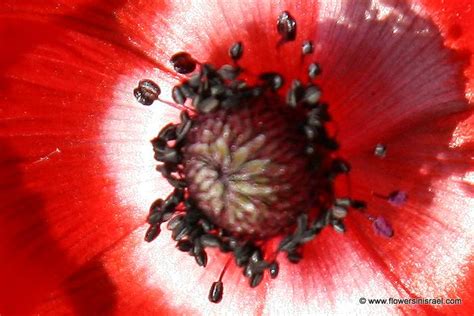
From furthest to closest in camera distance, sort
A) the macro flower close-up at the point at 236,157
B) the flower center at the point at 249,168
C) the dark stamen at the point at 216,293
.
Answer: the dark stamen at the point at 216,293 < the macro flower close-up at the point at 236,157 < the flower center at the point at 249,168

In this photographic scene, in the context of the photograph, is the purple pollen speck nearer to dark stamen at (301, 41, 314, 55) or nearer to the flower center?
the flower center

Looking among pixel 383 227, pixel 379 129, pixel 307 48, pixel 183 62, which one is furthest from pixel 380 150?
pixel 183 62

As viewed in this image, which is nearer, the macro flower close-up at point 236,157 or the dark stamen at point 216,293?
the macro flower close-up at point 236,157

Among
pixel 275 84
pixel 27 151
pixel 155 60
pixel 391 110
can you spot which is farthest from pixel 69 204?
pixel 391 110

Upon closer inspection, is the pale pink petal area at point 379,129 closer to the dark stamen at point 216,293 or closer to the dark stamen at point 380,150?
the dark stamen at point 380,150

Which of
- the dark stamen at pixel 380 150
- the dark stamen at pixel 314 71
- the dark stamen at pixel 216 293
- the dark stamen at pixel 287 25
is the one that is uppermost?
the dark stamen at pixel 287 25

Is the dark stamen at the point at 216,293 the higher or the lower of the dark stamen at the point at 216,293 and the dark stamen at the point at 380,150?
the lower

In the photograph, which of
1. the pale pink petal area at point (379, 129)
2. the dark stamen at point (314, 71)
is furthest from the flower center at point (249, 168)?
the pale pink petal area at point (379, 129)

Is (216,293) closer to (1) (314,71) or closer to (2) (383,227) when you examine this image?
(2) (383,227)

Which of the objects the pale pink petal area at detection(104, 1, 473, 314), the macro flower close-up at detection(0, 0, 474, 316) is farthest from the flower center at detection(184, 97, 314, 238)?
the pale pink petal area at detection(104, 1, 473, 314)
